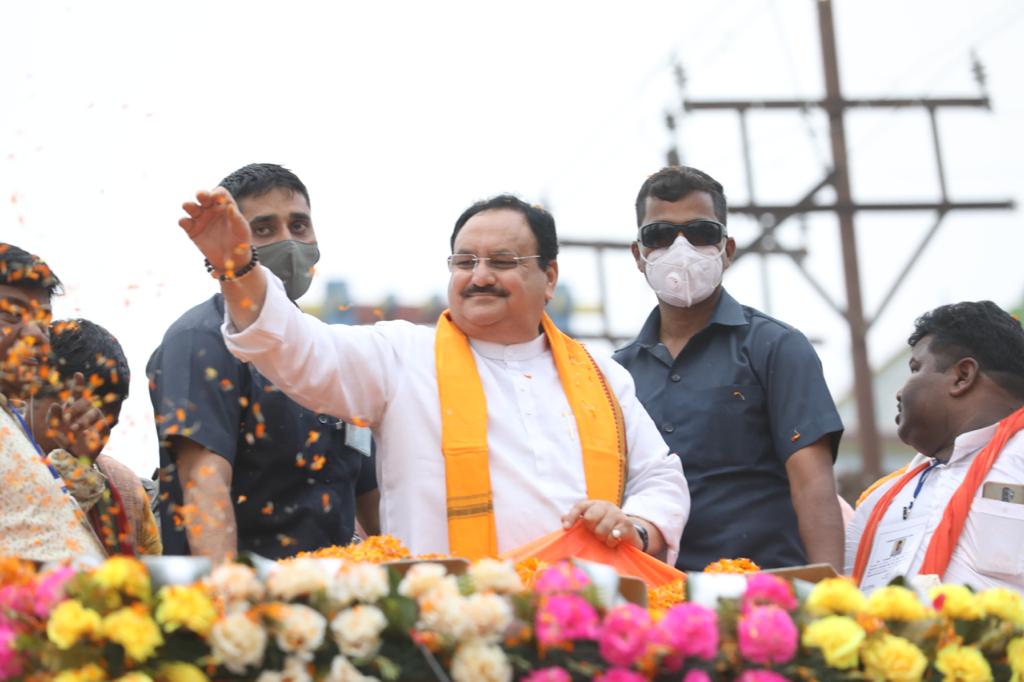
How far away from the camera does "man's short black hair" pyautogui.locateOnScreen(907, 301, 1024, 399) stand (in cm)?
577

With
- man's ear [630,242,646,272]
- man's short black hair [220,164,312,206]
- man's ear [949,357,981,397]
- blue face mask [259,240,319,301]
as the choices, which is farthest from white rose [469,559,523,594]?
man's ear [949,357,981,397]

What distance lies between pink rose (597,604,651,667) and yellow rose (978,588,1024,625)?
1.00 meters

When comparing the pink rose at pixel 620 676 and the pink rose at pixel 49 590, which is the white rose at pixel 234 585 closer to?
the pink rose at pixel 49 590

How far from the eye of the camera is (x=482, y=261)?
520cm

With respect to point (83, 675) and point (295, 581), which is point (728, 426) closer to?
point (295, 581)

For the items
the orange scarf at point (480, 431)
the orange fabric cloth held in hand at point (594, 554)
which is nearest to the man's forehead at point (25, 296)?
the orange scarf at point (480, 431)

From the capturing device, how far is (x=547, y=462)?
4.92 meters

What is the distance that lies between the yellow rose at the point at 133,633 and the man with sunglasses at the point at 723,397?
2.72m

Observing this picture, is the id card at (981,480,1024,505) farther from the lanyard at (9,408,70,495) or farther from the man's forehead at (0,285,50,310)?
the man's forehead at (0,285,50,310)

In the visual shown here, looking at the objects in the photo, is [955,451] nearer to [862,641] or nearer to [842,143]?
[862,641]

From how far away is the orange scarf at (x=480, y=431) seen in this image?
473cm

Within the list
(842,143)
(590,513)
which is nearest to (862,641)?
(590,513)

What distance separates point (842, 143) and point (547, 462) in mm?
13852

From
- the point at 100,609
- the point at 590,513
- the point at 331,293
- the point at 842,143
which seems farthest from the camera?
the point at 331,293
